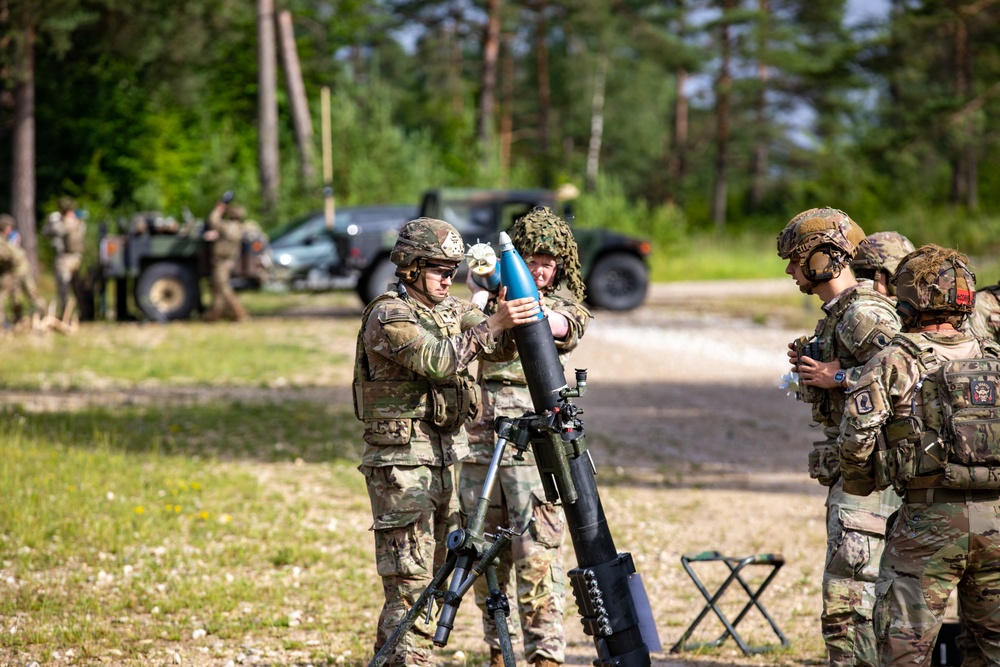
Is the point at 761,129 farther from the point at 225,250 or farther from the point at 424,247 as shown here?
the point at 424,247

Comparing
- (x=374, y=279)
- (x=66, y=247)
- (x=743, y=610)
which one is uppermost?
(x=66, y=247)

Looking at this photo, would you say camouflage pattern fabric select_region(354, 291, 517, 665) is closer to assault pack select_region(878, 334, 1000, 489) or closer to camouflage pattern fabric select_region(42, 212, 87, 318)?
assault pack select_region(878, 334, 1000, 489)

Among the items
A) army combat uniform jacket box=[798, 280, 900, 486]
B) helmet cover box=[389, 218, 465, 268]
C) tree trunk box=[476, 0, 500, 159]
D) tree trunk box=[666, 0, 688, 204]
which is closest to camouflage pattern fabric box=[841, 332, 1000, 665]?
army combat uniform jacket box=[798, 280, 900, 486]

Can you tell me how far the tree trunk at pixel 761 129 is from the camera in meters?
39.3

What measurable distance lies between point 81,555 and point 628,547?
301cm

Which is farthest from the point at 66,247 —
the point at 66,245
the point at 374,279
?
the point at 374,279

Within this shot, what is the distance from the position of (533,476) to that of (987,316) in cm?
211

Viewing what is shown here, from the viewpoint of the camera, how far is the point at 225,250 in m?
15.8

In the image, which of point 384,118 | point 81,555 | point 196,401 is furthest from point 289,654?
point 384,118

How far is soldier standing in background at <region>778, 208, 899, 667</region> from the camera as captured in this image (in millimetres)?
3918

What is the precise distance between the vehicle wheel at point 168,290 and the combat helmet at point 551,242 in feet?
42.1

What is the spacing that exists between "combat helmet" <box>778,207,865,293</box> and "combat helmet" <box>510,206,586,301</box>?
80 centimetres

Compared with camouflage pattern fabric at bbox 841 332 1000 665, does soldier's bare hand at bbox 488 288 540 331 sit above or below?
above

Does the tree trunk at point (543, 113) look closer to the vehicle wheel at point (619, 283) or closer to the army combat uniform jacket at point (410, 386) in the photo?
the vehicle wheel at point (619, 283)
